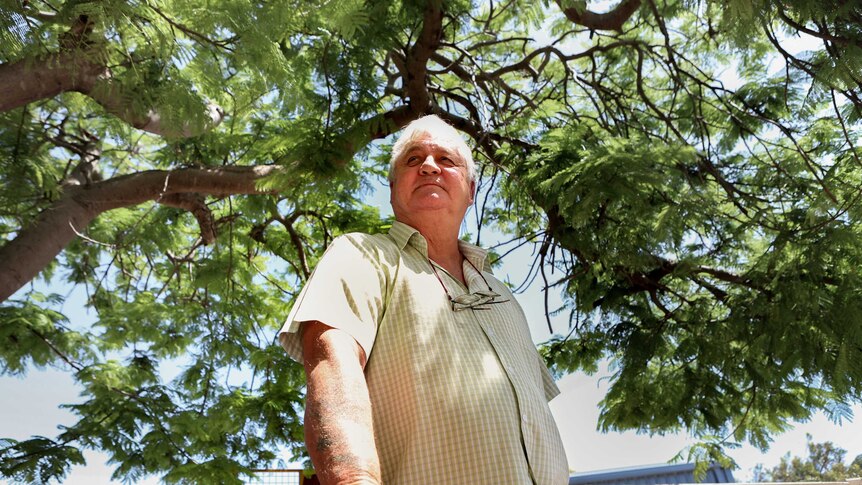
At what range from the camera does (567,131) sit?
340 centimetres

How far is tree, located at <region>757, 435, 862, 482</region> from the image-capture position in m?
11.5

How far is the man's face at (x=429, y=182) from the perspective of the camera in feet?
5.40

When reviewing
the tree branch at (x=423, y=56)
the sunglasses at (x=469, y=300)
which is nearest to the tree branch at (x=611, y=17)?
the tree branch at (x=423, y=56)

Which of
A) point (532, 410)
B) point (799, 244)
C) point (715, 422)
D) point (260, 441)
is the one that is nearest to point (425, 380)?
point (532, 410)

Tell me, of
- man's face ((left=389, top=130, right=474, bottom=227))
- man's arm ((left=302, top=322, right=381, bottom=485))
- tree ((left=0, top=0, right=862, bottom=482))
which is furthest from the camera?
tree ((left=0, top=0, right=862, bottom=482))

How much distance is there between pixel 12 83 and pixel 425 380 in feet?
9.34

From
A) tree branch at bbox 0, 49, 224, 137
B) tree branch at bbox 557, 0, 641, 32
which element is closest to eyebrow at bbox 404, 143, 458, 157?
tree branch at bbox 0, 49, 224, 137

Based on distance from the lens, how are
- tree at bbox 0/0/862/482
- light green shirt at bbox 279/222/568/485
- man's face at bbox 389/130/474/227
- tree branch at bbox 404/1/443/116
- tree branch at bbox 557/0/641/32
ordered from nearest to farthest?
1. light green shirt at bbox 279/222/568/485
2. man's face at bbox 389/130/474/227
3. tree at bbox 0/0/862/482
4. tree branch at bbox 404/1/443/116
5. tree branch at bbox 557/0/641/32

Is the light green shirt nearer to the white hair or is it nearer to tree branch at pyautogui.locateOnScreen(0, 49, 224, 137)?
the white hair

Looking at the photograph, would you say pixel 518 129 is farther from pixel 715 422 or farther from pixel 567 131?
pixel 715 422

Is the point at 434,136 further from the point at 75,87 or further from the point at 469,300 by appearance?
the point at 75,87

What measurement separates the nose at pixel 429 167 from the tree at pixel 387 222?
85 cm

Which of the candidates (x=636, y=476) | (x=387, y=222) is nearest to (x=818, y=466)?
(x=636, y=476)

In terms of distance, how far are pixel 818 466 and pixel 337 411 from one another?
13.0 meters
